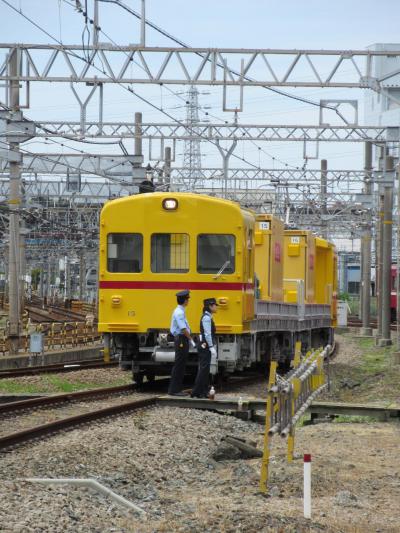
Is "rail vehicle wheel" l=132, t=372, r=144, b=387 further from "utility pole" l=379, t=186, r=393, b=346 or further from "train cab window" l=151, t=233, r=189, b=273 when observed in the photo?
"utility pole" l=379, t=186, r=393, b=346

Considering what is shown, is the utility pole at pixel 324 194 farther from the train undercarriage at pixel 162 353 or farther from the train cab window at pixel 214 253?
the train cab window at pixel 214 253

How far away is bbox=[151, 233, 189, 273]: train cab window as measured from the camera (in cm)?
1923

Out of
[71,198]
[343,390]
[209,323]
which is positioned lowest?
[343,390]

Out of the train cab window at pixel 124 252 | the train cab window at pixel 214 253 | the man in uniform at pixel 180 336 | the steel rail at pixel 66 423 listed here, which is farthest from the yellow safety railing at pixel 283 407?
the train cab window at pixel 124 252

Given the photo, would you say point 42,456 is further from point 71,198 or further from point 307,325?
point 71,198

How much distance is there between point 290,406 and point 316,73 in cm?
1347

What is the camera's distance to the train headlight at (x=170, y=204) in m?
19.3

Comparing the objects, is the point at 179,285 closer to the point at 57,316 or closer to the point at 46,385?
the point at 46,385

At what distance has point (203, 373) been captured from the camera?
55.5ft

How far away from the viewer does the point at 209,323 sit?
17.1 m

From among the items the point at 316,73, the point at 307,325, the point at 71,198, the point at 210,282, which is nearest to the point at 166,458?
the point at 210,282

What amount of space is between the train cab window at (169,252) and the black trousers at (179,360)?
2297 mm

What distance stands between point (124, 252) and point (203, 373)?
3.29m

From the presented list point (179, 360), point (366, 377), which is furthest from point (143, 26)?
point (366, 377)
